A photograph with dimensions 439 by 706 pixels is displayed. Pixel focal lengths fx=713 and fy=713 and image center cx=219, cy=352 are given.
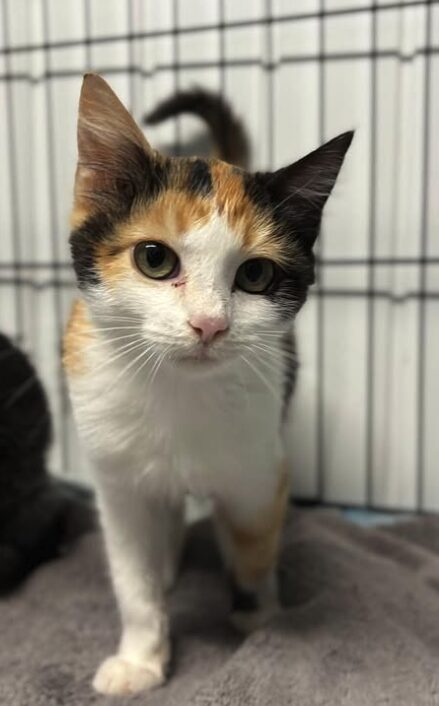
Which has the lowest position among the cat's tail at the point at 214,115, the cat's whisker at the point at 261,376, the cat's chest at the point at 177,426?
the cat's chest at the point at 177,426

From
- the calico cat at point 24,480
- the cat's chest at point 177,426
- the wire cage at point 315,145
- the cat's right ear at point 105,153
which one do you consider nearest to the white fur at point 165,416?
the cat's chest at point 177,426

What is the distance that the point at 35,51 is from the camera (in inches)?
56.8

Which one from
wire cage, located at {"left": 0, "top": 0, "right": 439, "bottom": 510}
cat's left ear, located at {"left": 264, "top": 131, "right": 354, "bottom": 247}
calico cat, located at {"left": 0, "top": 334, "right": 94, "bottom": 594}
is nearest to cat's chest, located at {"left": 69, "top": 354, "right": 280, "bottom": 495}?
cat's left ear, located at {"left": 264, "top": 131, "right": 354, "bottom": 247}

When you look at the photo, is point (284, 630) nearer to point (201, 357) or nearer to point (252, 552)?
point (252, 552)

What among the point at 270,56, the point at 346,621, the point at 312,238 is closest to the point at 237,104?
the point at 270,56

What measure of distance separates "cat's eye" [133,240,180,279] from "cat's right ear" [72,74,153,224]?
0.24 feet

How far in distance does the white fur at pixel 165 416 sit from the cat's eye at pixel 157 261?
0.03ft

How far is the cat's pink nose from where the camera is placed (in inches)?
26.9

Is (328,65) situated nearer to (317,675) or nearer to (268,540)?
(268,540)

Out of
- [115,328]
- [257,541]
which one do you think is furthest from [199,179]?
[257,541]

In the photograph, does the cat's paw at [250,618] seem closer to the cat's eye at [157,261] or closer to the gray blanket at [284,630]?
the gray blanket at [284,630]

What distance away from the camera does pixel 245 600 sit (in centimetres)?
104

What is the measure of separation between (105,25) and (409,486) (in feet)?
3.56

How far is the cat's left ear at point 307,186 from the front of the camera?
0.78 m
